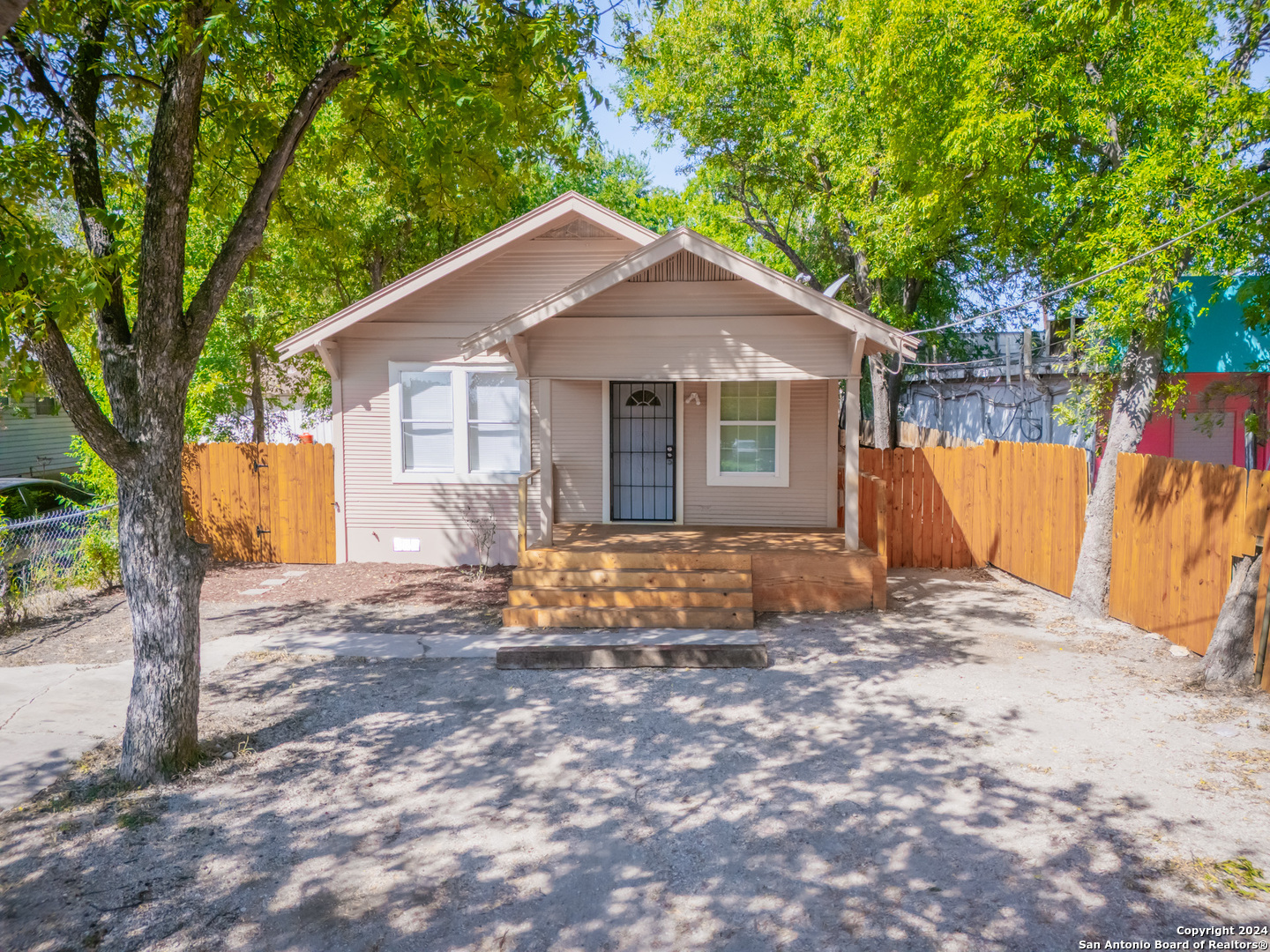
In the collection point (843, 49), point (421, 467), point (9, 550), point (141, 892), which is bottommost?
point (141, 892)

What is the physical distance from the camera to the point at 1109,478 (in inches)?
372

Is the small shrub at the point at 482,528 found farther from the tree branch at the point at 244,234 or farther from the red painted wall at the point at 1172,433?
the red painted wall at the point at 1172,433

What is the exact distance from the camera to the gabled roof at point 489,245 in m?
11.6


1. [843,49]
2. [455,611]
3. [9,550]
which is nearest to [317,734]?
[455,611]

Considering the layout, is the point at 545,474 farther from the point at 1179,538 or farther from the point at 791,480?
the point at 1179,538

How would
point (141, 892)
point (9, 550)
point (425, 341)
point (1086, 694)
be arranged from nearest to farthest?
point (141, 892)
point (1086, 694)
point (9, 550)
point (425, 341)

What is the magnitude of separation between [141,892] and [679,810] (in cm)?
302

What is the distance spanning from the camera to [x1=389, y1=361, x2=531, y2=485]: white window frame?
484 inches

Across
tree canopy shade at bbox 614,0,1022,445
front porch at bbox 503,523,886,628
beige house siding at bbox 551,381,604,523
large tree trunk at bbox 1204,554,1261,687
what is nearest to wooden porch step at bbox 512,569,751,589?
front porch at bbox 503,523,886,628

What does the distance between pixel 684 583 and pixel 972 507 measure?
529cm

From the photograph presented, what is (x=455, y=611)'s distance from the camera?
10.2m

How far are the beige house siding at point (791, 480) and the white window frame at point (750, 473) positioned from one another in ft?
→ 0.28

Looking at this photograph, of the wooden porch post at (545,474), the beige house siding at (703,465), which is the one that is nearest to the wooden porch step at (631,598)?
the wooden porch post at (545,474)

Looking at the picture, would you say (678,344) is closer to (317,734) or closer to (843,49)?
(317,734)
